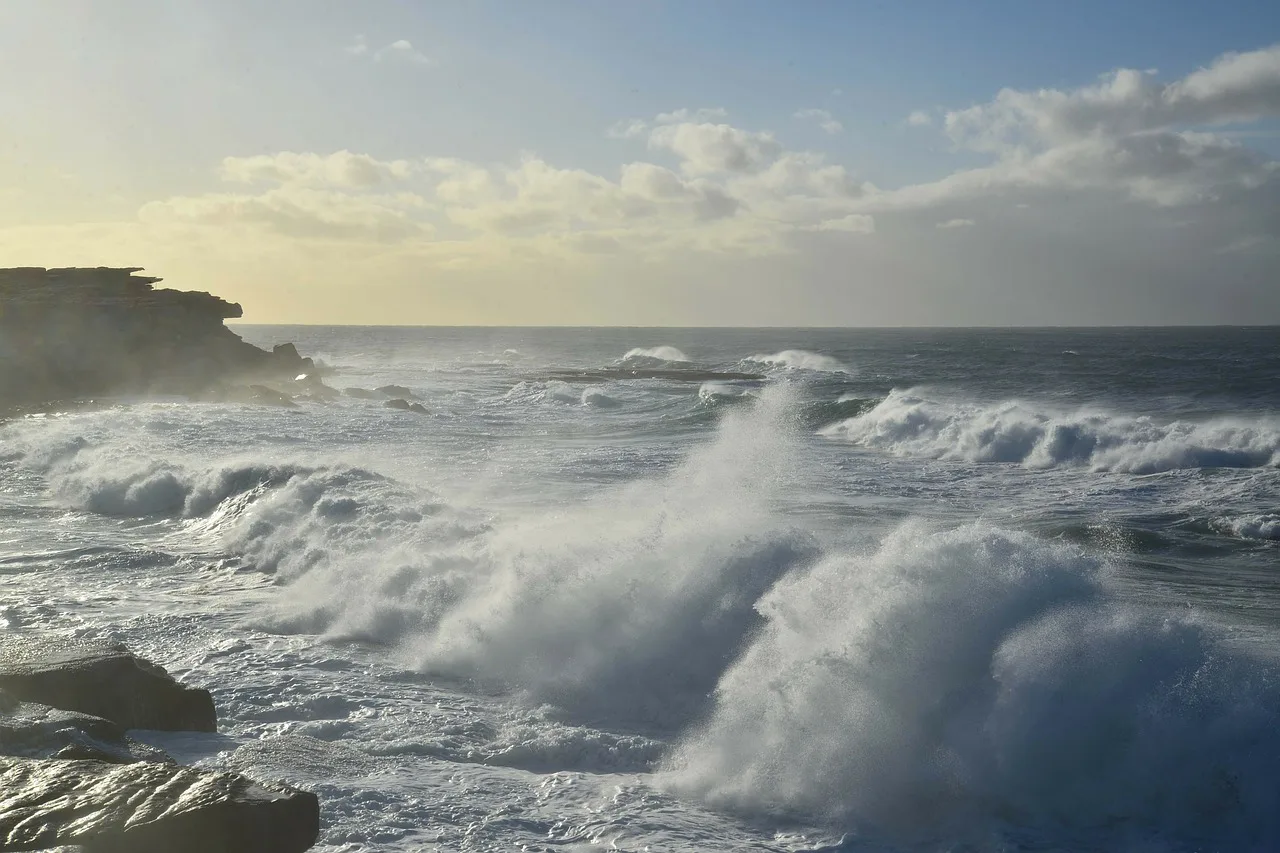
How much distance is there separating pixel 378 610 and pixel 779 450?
1188 centimetres

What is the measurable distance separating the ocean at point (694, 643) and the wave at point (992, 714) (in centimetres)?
2

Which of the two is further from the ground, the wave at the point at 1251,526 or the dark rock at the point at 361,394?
the dark rock at the point at 361,394

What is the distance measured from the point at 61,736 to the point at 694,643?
4388 millimetres

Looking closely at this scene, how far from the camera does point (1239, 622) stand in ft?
29.0

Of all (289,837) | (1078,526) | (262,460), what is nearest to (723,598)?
(289,837)

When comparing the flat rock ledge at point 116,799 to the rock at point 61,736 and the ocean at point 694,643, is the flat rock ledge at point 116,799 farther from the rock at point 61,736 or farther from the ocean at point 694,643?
the ocean at point 694,643

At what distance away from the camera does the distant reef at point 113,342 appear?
1266 inches

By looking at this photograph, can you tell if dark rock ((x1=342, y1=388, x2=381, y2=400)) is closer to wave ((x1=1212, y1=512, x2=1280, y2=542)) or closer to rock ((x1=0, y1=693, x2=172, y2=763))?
A: wave ((x1=1212, y1=512, x2=1280, y2=542))

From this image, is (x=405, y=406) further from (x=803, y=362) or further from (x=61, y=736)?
(x=803, y=362)

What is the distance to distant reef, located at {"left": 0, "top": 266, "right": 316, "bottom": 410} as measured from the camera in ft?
105

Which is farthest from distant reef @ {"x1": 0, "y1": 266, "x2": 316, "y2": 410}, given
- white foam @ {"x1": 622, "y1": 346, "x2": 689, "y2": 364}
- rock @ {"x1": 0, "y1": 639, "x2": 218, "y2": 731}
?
rock @ {"x1": 0, "y1": 639, "x2": 218, "y2": 731}

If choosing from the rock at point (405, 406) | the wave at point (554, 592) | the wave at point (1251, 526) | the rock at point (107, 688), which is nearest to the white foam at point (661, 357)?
the rock at point (405, 406)

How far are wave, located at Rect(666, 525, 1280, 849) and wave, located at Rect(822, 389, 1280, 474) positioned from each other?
47.1 feet

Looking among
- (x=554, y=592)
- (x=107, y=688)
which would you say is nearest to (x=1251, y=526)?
(x=554, y=592)
